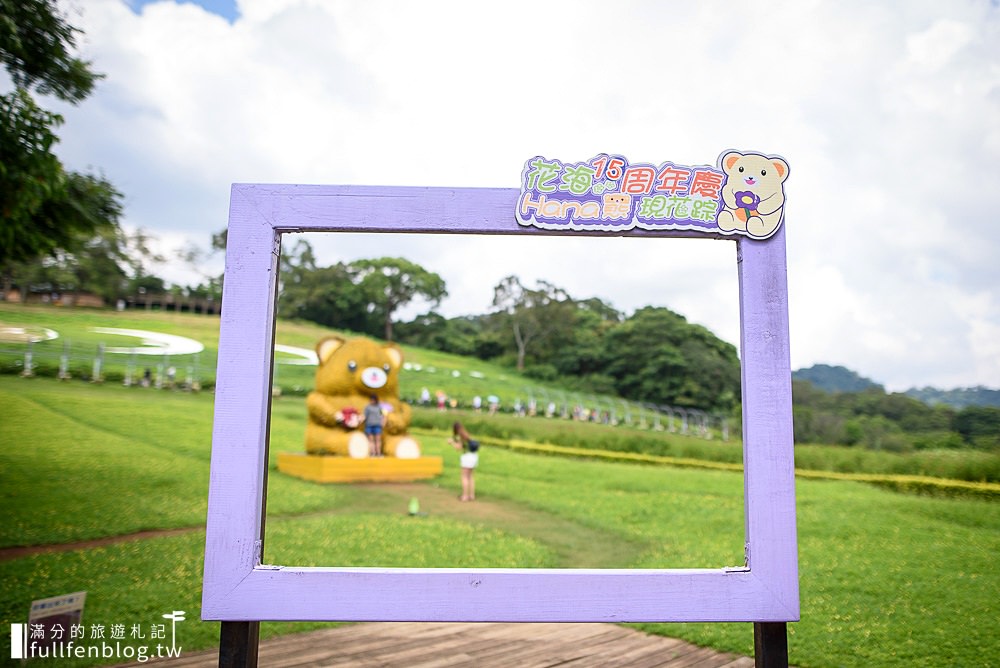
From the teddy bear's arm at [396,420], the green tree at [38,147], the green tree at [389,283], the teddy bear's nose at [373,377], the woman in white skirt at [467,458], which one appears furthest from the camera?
the green tree at [389,283]

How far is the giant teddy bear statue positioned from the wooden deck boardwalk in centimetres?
532

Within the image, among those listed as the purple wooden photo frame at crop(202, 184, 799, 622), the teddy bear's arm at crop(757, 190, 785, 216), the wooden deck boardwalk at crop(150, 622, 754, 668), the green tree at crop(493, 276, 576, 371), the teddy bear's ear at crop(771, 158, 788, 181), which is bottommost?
the wooden deck boardwalk at crop(150, 622, 754, 668)

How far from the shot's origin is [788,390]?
7.46 feet

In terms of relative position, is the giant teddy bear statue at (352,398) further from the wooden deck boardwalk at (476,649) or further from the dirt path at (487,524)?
the wooden deck boardwalk at (476,649)

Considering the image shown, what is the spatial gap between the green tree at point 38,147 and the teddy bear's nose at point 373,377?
12.0 ft

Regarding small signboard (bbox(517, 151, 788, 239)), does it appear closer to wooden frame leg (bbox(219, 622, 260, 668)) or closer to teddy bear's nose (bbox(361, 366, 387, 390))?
wooden frame leg (bbox(219, 622, 260, 668))

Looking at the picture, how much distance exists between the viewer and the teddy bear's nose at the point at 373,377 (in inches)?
372

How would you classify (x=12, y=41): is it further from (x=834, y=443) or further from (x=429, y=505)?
(x=834, y=443)

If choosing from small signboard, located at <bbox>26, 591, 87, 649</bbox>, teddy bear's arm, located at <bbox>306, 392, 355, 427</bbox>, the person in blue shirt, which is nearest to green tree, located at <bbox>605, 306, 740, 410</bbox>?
the person in blue shirt

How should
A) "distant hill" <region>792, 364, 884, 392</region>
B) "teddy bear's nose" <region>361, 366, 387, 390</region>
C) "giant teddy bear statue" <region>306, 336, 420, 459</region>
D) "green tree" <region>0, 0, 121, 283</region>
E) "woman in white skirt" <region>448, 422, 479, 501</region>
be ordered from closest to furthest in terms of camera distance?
"green tree" <region>0, 0, 121, 283</region> < "woman in white skirt" <region>448, 422, 479, 501</region> < "giant teddy bear statue" <region>306, 336, 420, 459</region> < "teddy bear's nose" <region>361, 366, 387, 390</region> < "distant hill" <region>792, 364, 884, 392</region>

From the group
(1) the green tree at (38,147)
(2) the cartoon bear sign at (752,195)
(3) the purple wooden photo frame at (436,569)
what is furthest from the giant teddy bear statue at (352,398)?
(2) the cartoon bear sign at (752,195)

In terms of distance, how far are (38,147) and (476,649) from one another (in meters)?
5.55

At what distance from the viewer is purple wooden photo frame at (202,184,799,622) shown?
2.19 m

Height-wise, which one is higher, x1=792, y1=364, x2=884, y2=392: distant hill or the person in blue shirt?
x1=792, y1=364, x2=884, y2=392: distant hill
